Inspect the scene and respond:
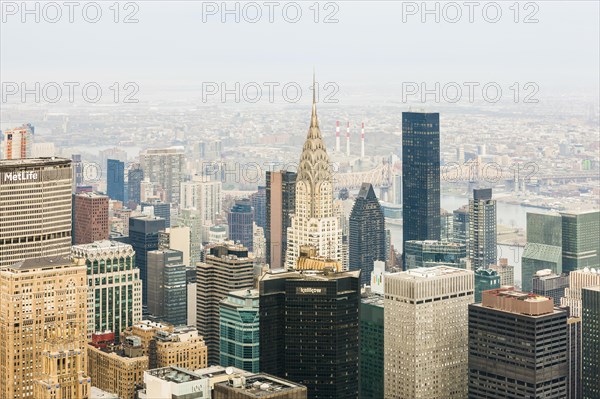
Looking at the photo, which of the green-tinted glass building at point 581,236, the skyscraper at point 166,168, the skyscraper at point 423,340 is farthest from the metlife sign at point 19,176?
the green-tinted glass building at point 581,236

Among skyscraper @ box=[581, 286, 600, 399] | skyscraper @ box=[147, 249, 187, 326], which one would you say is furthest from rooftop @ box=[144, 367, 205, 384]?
skyscraper @ box=[581, 286, 600, 399]

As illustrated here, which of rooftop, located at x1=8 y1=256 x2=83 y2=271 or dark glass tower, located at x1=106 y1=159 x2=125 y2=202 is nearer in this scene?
rooftop, located at x1=8 y1=256 x2=83 y2=271

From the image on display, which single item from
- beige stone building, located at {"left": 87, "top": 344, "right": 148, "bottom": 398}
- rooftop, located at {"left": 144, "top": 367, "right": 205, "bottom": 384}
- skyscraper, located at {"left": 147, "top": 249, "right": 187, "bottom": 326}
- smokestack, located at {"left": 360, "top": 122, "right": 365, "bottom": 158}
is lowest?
beige stone building, located at {"left": 87, "top": 344, "right": 148, "bottom": 398}

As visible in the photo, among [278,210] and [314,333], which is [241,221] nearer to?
[278,210]

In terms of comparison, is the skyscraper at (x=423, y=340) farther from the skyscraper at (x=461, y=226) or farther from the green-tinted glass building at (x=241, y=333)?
the skyscraper at (x=461, y=226)

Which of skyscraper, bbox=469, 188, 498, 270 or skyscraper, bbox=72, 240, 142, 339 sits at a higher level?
skyscraper, bbox=469, 188, 498, 270

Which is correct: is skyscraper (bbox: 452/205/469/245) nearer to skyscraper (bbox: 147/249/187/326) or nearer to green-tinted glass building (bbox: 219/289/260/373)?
skyscraper (bbox: 147/249/187/326)
